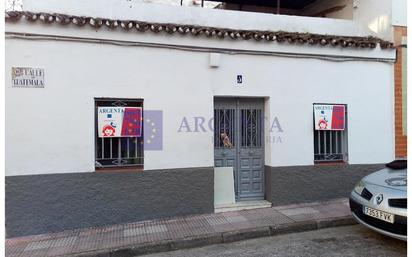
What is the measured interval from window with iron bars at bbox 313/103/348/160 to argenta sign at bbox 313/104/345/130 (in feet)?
0.54

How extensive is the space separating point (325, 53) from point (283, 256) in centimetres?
411

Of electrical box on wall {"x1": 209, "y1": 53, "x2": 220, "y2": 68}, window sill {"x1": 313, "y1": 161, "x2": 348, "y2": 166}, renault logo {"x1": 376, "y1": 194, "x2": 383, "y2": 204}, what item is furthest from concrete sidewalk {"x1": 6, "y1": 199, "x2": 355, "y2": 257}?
electrical box on wall {"x1": 209, "y1": 53, "x2": 220, "y2": 68}

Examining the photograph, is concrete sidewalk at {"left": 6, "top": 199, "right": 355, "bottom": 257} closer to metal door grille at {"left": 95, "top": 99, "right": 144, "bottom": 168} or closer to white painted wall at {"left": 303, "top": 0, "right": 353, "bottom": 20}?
metal door grille at {"left": 95, "top": 99, "right": 144, "bottom": 168}

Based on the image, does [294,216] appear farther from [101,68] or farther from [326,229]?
[101,68]

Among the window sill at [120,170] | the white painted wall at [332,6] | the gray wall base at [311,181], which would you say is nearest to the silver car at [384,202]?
the gray wall base at [311,181]

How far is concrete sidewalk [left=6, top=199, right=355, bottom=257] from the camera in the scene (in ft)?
16.6

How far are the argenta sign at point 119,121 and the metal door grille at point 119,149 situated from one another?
0.30 feet

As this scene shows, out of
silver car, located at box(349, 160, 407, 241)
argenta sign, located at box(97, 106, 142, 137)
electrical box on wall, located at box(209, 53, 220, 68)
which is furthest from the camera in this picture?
electrical box on wall, located at box(209, 53, 220, 68)

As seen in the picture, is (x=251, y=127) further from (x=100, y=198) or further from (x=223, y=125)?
(x=100, y=198)

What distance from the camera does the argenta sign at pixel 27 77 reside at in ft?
18.2

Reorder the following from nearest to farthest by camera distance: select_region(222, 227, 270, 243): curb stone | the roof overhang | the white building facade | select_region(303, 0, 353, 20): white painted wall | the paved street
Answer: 1. the paved street
2. select_region(222, 227, 270, 243): curb stone
3. the white building facade
4. select_region(303, 0, 353, 20): white painted wall
5. the roof overhang

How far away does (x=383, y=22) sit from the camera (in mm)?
7590

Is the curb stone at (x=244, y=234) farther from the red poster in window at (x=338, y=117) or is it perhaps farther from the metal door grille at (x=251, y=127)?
the red poster in window at (x=338, y=117)

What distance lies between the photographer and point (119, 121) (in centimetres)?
611
